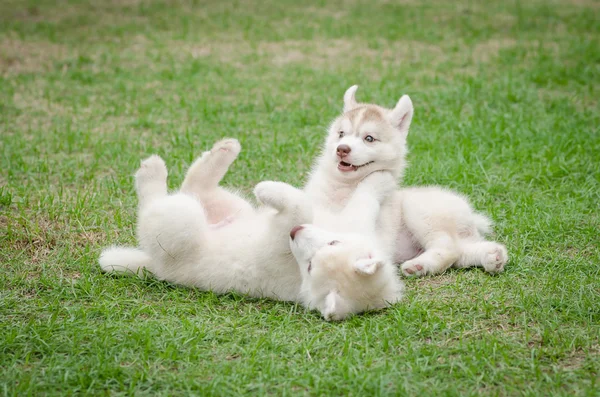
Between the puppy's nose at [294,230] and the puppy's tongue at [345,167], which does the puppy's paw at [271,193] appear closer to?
the puppy's nose at [294,230]

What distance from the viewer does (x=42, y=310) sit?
347cm

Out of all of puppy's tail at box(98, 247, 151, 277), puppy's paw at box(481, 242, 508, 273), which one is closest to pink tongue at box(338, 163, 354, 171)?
puppy's paw at box(481, 242, 508, 273)

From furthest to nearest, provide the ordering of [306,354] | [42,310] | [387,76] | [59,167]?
[387,76], [59,167], [42,310], [306,354]

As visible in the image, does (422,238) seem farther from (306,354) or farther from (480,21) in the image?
(480,21)

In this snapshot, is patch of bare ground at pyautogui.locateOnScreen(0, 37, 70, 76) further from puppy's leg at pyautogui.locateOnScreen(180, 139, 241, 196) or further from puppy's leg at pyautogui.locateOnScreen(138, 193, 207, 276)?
puppy's leg at pyautogui.locateOnScreen(138, 193, 207, 276)

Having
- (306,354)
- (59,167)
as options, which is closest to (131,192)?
(59,167)

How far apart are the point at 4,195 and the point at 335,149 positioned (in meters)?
2.35

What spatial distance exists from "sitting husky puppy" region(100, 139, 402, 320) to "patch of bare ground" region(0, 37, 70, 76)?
17.1ft

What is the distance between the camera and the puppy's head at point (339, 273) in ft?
10.6

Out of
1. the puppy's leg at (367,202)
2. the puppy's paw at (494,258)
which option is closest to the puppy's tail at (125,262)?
the puppy's leg at (367,202)

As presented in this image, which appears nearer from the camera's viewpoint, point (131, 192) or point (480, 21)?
point (131, 192)

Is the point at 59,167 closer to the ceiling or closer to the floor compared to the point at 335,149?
closer to the floor

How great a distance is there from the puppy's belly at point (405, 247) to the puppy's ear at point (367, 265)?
95 cm

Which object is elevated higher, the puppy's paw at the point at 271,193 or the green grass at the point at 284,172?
the puppy's paw at the point at 271,193
